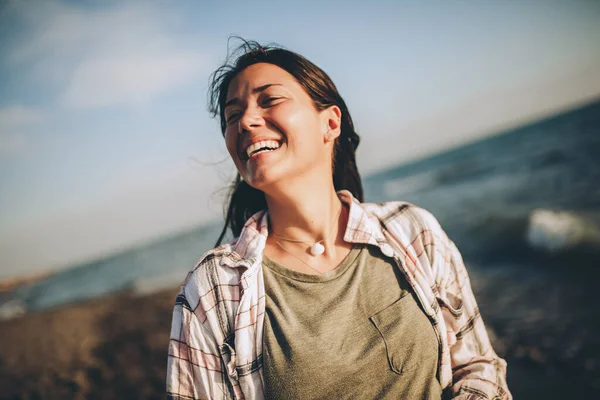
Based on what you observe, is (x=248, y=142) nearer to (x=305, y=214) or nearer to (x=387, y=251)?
(x=305, y=214)

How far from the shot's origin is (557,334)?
4.89 metres

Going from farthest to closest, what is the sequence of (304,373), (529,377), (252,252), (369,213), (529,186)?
(529,186) → (529,377) → (369,213) → (252,252) → (304,373)

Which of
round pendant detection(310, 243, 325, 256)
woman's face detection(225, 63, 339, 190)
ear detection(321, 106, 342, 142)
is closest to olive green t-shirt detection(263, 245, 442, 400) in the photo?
round pendant detection(310, 243, 325, 256)

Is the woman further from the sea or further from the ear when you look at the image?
the sea

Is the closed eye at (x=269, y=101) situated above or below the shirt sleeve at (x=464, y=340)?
above

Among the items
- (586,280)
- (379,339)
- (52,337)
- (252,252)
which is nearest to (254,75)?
(252,252)

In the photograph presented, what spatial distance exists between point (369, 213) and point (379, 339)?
30.1 inches

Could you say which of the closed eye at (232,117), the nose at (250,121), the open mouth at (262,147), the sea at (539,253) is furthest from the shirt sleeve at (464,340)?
the sea at (539,253)

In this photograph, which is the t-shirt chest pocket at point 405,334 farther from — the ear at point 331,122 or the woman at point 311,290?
the ear at point 331,122

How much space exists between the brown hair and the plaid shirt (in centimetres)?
39

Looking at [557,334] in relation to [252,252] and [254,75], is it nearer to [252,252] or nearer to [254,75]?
[252,252]

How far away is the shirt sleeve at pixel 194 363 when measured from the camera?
5.22 feet

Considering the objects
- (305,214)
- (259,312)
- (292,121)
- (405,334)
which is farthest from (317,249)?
(292,121)

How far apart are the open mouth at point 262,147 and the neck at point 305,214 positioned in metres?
0.26
